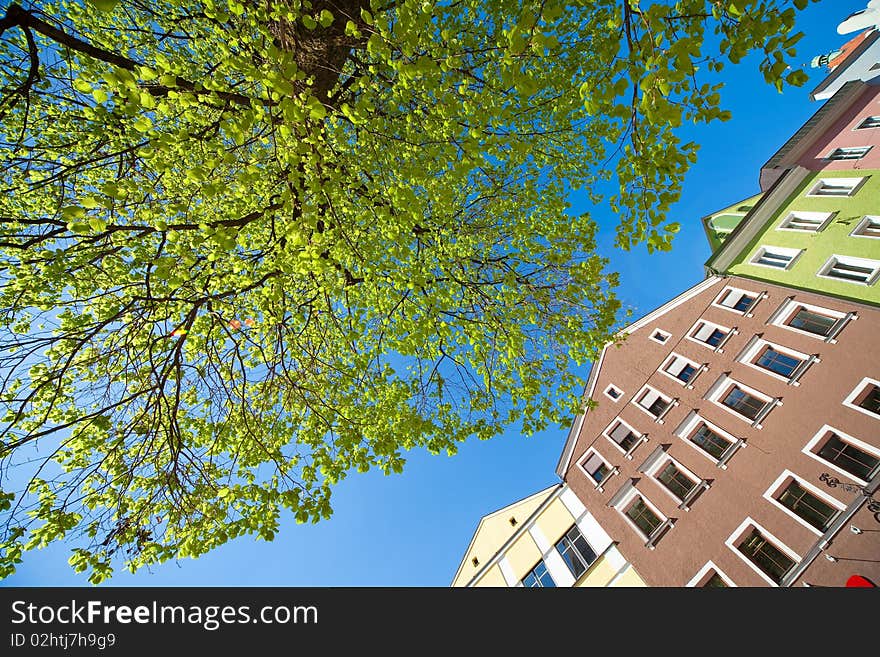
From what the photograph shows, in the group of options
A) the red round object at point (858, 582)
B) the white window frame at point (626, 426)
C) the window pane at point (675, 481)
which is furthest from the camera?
the white window frame at point (626, 426)

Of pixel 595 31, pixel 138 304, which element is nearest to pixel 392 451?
pixel 138 304

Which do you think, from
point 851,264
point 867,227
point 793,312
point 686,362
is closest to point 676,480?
point 686,362

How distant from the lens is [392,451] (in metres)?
6.40

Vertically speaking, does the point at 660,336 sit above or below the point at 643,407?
above

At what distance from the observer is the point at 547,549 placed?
16500mm

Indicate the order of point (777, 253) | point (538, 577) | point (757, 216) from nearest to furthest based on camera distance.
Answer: point (538, 577) → point (777, 253) → point (757, 216)

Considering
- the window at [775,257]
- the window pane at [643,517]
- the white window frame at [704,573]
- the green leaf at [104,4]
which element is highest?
the window at [775,257]

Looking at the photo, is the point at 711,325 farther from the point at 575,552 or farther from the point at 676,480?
the point at 575,552

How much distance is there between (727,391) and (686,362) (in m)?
2.62

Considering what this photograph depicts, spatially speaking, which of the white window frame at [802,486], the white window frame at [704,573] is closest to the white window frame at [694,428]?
the white window frame at [802,486]

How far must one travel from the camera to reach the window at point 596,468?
16703 mm

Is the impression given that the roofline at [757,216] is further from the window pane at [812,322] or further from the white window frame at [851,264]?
the window pane at [812,322]

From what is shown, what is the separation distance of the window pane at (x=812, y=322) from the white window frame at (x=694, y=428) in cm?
522
